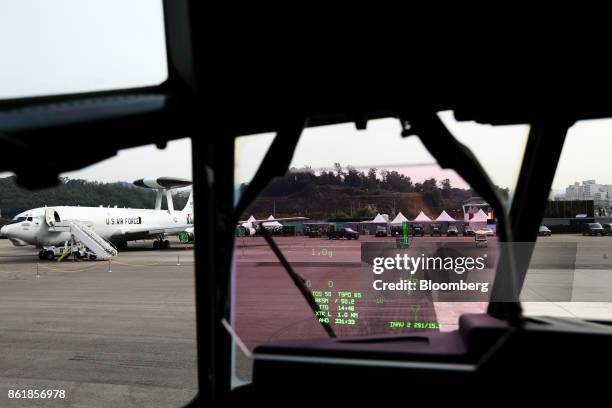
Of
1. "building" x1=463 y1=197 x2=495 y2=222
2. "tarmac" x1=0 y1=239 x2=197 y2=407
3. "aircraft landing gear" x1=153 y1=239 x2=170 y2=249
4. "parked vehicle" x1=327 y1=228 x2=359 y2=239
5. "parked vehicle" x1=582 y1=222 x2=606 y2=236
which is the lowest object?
"aircraft landing gear" x1=153 y1=239 x2=170 y2=249

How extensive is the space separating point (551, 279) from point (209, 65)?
1.86 meters

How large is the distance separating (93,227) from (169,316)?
20.4m

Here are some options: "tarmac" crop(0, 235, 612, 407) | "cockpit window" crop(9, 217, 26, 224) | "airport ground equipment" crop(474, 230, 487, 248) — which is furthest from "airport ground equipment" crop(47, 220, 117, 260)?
"airport ground equipment" crop(474, 230, 487, 248)

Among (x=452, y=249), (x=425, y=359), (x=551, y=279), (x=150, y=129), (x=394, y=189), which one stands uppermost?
(x=150, y=129)

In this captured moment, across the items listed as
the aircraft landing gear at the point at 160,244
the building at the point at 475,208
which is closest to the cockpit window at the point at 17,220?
the aircraft landing gear at the point at 160,244

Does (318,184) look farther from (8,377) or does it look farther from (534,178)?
(8,377)

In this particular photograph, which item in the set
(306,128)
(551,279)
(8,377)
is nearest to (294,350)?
(306,128)

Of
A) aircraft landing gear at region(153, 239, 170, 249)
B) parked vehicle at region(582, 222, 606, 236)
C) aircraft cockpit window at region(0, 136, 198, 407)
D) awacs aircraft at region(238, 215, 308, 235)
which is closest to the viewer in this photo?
awacs aircraft at region(238, 215, 308, 235)

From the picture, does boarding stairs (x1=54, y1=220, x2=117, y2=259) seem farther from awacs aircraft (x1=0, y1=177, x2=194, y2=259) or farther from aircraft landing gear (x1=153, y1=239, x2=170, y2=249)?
aircraft landing gear (x1=153, y1=239, x2=170, y2=249)

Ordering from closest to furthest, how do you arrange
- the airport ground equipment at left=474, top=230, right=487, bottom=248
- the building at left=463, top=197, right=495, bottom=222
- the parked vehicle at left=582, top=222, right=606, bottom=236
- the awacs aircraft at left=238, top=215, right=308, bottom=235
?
the building at left=463, top=197, right=495, bottom=222
the airport ground equipment at left=474, top=230, right=487, bottom=248
the awacs aircraft at left=238, top=215, right=308, bottom=235
the parked vehicle at left=582, top=222, right=606, bottom=236

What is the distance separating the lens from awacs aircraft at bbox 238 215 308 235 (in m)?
2.12

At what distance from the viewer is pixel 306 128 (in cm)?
197

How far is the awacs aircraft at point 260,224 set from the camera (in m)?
2.12

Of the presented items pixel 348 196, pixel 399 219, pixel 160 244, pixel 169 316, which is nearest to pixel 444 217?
pixel 399 219
